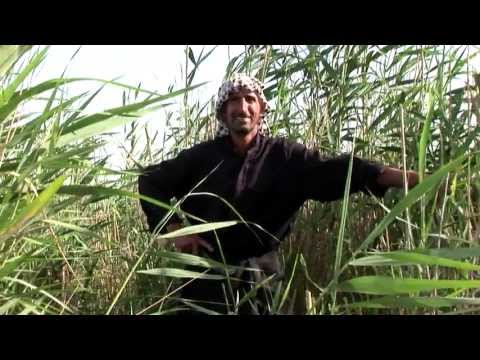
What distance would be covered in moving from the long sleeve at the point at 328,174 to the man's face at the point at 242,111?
150mm

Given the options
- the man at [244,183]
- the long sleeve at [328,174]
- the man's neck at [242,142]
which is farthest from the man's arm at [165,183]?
the long sleeve at [328,174]

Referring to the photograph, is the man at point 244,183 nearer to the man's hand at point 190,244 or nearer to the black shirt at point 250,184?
the black shirt at point 250,184

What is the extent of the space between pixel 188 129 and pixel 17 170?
1377mm

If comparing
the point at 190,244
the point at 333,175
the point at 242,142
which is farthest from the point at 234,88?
the point at 190,244

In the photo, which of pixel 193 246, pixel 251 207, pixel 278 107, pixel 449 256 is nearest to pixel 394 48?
pixel 278 107

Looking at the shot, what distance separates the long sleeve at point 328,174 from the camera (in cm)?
179

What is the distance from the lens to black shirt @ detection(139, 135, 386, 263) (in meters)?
1.94

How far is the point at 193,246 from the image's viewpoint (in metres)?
1.70

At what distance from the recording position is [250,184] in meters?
1.96

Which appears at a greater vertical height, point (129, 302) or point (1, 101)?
point (1, 101)

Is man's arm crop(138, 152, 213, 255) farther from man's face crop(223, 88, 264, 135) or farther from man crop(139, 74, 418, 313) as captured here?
man's face crop(223, 88, 264, 135)

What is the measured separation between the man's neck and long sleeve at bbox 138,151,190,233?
0.51 ft

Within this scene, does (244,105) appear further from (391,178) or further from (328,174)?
(391,178)
